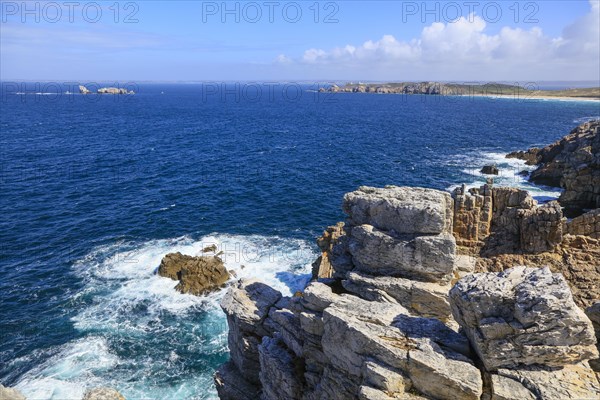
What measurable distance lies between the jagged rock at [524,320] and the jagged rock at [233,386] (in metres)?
14.0

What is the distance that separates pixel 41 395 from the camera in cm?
3056

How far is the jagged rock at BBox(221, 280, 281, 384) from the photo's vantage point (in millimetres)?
24031

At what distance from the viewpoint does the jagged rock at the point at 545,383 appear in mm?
14039

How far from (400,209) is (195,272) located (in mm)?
29846

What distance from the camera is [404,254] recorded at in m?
21.8

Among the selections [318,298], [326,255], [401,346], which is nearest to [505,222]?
[326,255]

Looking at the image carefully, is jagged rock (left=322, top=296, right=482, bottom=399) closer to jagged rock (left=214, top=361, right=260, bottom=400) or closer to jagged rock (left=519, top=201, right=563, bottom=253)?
jagged rock (left=214, top=361, right=260, bottom=400)

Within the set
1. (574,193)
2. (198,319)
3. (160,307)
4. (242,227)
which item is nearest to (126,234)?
(242,227)

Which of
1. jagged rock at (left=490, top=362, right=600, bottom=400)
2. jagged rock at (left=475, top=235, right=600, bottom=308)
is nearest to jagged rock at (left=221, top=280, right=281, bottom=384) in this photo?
jagged rock at (left=490, top=362, right=600, bottom=400)

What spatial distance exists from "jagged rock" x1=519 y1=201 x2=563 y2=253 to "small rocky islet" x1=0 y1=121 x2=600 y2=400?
0.10 meters

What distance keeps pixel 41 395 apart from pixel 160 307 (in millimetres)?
12572

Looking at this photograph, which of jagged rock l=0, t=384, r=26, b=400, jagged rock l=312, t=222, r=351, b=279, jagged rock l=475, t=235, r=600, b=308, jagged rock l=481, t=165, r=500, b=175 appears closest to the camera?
jagged rock l=0, t=384, r=26, b=400

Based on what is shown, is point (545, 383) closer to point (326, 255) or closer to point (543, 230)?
point (543, 230)

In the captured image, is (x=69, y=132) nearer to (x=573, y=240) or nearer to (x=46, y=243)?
(x=46, y=243)
